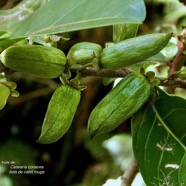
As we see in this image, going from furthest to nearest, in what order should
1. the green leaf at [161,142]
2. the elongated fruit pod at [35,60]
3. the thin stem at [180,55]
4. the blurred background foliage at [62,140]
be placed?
1. the blurred background foliage at [62,140]
2. the thin stem at [180,55]
3. the green leaf at [161,142]
4. the elongated fruit pod at [35,60]

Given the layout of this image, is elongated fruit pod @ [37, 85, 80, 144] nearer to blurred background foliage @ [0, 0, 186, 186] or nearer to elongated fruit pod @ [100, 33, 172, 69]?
elongated fruit pod @ [100, 33, 172, 69]

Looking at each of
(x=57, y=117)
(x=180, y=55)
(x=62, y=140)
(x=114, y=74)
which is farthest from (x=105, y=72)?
(x=62, y=140)

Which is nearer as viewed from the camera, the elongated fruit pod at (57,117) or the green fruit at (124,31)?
the elongated fruit pod at (57,117)

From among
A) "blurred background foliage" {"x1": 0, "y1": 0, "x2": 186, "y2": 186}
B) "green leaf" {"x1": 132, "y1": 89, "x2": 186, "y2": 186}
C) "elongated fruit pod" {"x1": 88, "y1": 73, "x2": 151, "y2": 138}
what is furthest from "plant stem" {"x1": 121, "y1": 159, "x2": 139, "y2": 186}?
"blurred background foliage" {"x1": 0, "y1": 0, "x2": 186, "y2": 186}

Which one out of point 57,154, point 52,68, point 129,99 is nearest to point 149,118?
point 129,99

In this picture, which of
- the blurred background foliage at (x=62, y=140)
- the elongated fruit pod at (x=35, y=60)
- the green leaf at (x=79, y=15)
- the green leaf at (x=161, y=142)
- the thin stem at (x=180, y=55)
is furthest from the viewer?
the blurred background foliage at (x=62, y=140)

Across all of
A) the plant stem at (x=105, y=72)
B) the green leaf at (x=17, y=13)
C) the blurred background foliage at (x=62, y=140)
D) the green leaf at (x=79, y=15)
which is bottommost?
the blurred background foliage at (x=62, y=140)

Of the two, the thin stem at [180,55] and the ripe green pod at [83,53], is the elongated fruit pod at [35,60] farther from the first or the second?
the thin stem at [180,55]

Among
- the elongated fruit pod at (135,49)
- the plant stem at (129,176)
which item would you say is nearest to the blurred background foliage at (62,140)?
the plant stem at (129,176)
